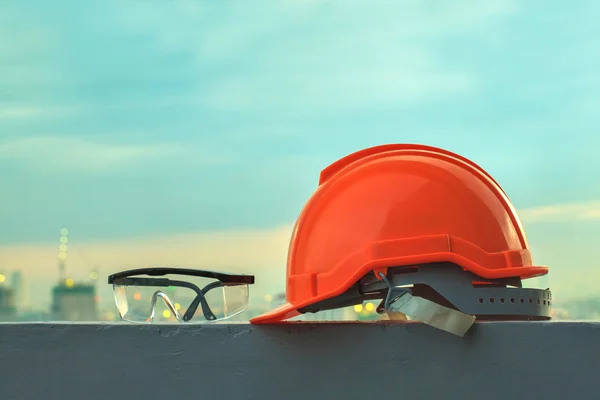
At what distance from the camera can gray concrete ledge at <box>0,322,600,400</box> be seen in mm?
1528

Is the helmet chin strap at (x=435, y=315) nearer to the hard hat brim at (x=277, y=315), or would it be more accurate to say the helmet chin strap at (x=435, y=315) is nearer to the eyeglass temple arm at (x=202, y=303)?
the hard hat brim at (x=277, y=315)

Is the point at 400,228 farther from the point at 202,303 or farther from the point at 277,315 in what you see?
the point at 202,303

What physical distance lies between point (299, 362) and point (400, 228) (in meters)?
0.41

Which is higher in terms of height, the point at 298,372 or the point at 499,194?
the point at 499,194

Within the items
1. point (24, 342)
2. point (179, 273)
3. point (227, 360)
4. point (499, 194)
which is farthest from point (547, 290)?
point (24, 342)

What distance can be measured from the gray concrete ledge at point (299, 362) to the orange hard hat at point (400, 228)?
11cm

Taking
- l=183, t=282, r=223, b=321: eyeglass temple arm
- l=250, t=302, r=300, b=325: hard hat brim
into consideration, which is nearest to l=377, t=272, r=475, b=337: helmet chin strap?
l=250, t=302, r=300, b=325: hard hat brim

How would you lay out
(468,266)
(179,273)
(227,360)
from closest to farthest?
(468,266)
(227,360)
(179,273)

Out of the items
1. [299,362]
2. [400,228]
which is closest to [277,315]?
[299,362]

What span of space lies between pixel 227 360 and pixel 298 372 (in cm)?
18

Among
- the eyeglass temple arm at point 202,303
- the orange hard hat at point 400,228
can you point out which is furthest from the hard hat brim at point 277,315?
the eyeglass temple arm at point 202,303

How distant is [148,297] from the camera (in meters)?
1.80

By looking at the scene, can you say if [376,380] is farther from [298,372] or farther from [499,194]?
[499,194]

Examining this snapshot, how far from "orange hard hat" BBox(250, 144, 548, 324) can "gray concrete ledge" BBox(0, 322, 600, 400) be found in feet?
0.36
